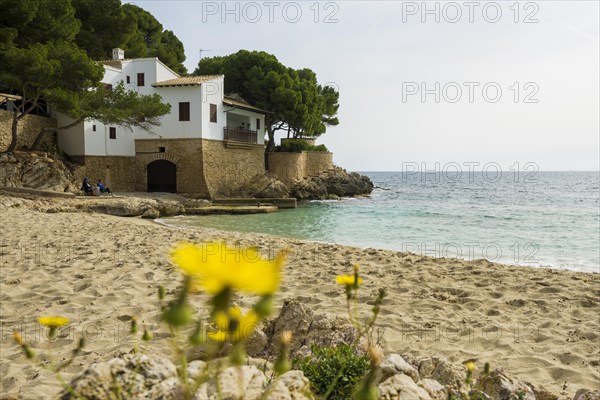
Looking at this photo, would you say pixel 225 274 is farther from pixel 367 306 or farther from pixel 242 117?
pixel 242 117

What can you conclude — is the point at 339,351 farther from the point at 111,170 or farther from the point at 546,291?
the point at 111,170

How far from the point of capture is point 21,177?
22.6 metres

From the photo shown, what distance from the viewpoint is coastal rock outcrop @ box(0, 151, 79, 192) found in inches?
870

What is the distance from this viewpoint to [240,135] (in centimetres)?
3459

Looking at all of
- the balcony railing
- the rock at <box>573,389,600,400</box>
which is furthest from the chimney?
the rock at <box>573,389,600,400</box>

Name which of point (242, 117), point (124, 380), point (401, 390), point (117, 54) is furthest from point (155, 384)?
point (242, 117)

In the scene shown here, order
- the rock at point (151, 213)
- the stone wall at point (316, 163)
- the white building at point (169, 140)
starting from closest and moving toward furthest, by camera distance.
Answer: the rock at point (151, 213)
the white building at point (169, 140)
the stone wall at point (316, 163)

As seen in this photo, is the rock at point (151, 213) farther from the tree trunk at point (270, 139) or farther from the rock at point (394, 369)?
the tree trunk at point (270, 139)

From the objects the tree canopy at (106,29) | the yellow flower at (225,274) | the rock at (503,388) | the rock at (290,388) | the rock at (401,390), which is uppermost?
the tree canopy at (106,29)

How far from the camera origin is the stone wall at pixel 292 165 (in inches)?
1549

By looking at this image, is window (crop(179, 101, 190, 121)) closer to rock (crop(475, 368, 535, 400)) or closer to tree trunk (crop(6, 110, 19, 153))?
tree trunk (crop(6, 110, 19, 153))

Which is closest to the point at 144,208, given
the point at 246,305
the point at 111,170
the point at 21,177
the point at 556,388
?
the point at 21,177

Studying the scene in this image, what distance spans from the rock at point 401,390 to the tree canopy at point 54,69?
2323 centimetres

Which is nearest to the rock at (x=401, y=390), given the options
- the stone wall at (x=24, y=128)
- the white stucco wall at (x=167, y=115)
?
the stone wall at (x=24, y=128)
